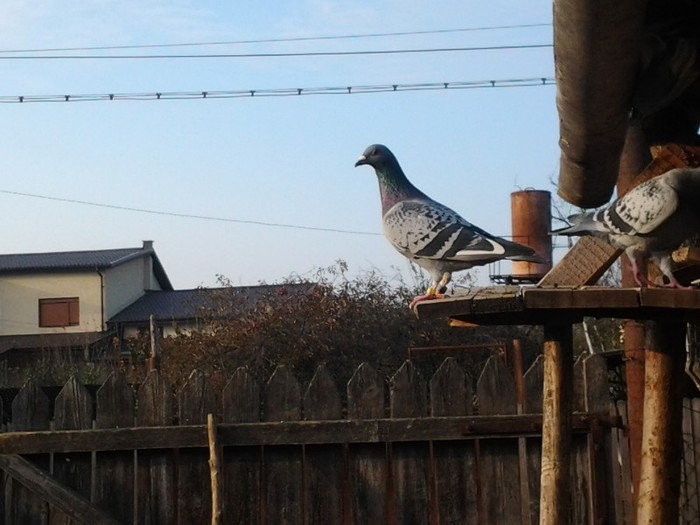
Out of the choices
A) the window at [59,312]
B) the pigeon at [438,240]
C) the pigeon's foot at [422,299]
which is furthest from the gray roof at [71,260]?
the pigeon's foot at [422,299]

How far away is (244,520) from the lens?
5.60 meters

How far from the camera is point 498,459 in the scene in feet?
18.2

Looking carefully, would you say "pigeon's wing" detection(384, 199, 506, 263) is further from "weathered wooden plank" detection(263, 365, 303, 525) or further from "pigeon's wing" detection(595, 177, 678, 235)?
"weathered wooden plank" detection(263, 365, 303, 525)

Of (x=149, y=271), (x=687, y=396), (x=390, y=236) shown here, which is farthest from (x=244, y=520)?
(x=149, y=271)

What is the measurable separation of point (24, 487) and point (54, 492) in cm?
19

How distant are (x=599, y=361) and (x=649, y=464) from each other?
2.17 metres

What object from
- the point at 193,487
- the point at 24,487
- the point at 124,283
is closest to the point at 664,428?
the point at 193,487

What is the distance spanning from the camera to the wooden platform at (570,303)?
2.96m

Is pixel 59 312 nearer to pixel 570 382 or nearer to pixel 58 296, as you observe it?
pixel 58 296

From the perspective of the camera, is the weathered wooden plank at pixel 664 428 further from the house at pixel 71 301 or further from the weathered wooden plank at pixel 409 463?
the house at pixel 71 301

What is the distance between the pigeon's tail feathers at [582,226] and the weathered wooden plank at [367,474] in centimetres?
238

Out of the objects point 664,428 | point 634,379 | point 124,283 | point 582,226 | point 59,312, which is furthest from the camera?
point 124,283

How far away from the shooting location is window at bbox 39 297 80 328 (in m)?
39.4

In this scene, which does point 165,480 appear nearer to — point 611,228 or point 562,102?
point 611,228
